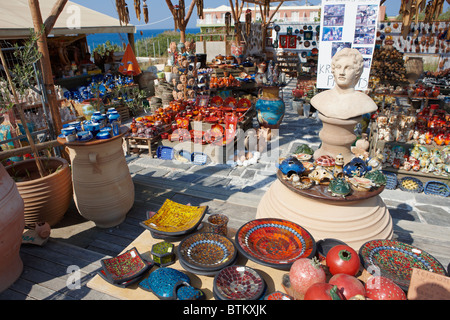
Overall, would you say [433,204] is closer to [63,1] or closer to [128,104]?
[63,1]

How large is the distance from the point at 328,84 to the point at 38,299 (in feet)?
16.0

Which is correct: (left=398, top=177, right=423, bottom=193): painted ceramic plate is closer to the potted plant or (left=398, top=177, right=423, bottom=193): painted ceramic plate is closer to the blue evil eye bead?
the blue evil eye bead

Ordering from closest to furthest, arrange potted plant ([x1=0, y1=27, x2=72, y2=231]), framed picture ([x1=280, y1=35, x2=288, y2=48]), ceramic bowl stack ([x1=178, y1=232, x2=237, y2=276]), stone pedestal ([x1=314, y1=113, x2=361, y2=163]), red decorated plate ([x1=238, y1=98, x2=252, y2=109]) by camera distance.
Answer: ceramic bowl stack ([x1=178, y1=232, x2=237, y2=276])
stone pedestal ([x1=314, y1=113, x2=361, y2=163])
potted plant ([x1=0, y1=27, x2=72, y2=231])
red decorated plate ([x1=238, y1=98, x2=252, y2=109])
framed picture ([x1=280, y1=35, x2=288, y2=48])

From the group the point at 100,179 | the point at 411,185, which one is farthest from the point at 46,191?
the point at 411,185

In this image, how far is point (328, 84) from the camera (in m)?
4.99

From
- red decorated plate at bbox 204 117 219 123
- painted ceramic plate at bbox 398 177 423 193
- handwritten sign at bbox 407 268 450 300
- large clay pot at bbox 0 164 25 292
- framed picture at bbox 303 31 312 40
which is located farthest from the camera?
framed picture at bbox 303 31 312 40

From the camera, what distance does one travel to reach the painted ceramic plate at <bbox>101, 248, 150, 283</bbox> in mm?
2180

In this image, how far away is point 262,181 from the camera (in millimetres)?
5250

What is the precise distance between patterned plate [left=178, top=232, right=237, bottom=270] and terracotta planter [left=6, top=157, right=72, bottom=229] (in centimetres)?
179

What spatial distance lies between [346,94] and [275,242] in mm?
1661

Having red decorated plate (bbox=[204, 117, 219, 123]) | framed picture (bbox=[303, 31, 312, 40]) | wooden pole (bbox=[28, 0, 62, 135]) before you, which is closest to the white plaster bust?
red decorated plate (bbox=[204, 117, 219, 123])

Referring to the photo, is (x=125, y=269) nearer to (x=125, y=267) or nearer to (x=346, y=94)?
(x=125, y=267)

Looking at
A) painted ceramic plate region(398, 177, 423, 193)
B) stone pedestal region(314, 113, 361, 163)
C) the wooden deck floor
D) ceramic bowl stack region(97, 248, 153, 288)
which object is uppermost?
stone pedestal region(314, 113, 361, 163)

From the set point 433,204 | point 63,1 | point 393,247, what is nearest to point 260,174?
point 433,204
